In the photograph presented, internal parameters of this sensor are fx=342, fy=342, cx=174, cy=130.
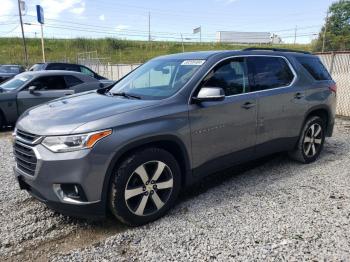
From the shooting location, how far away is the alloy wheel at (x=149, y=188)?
3309 mm

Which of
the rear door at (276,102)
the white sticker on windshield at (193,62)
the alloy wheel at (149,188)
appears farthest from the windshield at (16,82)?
the alloy wheel at (149,188)

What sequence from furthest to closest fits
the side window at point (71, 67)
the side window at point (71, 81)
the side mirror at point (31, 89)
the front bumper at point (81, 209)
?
the side window at point (71, 67)
the side window at point (71, 81)
the side mirror at point (31, 89)
the front bumper at point (81, 209)

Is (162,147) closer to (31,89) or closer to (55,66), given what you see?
(31,89)

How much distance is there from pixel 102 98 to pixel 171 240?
1.74 m

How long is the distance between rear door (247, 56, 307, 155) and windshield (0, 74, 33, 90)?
255 inches

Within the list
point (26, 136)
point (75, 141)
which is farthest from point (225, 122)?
point (26, 136)

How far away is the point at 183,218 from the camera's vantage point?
3605 millimetres

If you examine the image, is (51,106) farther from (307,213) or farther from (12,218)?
(307,213)

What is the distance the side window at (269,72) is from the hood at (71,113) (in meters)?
1.63

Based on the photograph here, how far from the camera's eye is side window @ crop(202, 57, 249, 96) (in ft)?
13.0

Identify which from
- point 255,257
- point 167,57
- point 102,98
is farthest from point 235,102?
point 255,257

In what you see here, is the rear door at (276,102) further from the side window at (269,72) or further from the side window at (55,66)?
the side window at (55,66)

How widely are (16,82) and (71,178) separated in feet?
22.8

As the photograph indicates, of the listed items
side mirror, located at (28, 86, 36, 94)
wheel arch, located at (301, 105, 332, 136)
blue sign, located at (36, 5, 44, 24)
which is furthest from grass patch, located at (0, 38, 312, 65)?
Answer: wheel arch, located at (301, 105, 332, 136)
